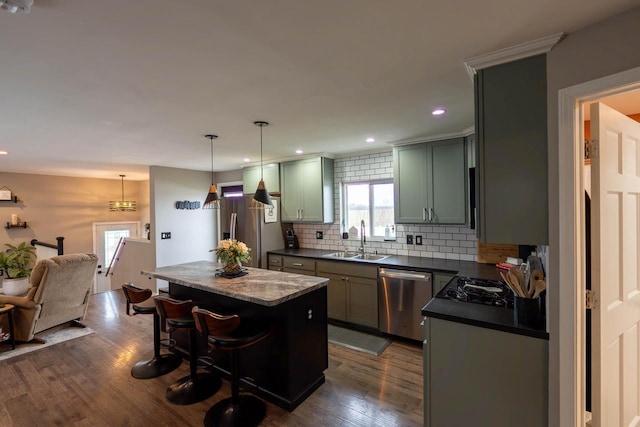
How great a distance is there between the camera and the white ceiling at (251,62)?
4.21ft

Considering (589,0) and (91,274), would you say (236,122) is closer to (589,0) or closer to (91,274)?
(589,0)

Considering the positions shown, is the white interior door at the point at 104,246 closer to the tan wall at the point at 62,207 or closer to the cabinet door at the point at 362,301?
the tan wall at the point at 62,207

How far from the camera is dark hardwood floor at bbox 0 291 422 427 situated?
7.39ft

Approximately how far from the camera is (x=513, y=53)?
161cm

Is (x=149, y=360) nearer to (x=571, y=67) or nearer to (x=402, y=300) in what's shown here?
(x=402, y=300)

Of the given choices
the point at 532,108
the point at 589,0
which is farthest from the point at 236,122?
the point at 589,0

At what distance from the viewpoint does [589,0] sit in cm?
124

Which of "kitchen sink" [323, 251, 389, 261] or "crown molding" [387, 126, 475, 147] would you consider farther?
"kitchen sink" [323, 251, 389, 261]

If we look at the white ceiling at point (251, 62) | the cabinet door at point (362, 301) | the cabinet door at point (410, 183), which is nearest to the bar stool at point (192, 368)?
the white ceiling at point (251, 62)

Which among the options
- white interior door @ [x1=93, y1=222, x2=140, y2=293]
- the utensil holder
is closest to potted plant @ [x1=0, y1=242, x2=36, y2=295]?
white interior door @ [x1=93, y1=222, x2=140, y2=293]

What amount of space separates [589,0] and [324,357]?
114 inches

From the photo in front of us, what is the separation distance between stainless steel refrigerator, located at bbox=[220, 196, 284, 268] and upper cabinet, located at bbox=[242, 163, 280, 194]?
21.4 inches

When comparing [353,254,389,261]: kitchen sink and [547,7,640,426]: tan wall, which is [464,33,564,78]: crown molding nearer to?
[547,7,640,426]: tan wall

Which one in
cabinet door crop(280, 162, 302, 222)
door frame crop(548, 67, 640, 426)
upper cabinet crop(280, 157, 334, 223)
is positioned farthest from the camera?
cabinet door crop(280, 162, 302, 222)
